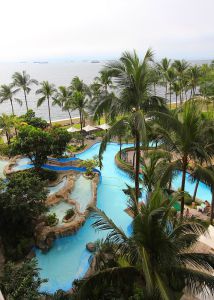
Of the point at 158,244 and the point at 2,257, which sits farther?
the point at 2,257

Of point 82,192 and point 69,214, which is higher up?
point 69,214

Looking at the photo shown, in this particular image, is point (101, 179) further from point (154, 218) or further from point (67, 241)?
point (154, 218)

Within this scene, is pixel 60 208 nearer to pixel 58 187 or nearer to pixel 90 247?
pixel 58 187

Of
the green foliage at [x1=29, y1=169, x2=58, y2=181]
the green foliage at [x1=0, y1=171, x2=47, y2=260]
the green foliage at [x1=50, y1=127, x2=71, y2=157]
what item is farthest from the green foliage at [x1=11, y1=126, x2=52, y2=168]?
the green foliage at [x1=0, y1=171, x2=47, y2=260]

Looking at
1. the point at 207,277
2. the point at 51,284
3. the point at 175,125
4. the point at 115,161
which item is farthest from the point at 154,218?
the point at 115,161

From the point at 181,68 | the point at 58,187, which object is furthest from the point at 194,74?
the point at 58,187

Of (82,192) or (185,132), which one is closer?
(185,132)
